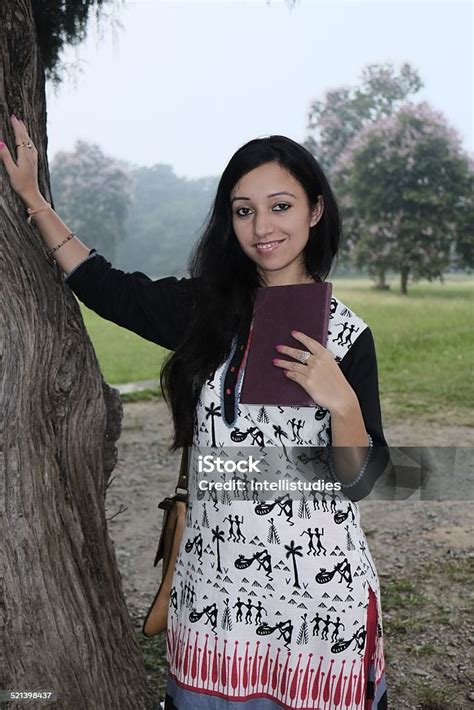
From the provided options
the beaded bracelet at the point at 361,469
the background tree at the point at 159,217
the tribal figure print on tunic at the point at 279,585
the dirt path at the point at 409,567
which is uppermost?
the background tree at the point at 159,217

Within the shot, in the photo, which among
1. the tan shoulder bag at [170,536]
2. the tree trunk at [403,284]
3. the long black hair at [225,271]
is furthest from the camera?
the tree trunk at [403,284]

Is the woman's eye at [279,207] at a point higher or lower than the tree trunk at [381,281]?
lower

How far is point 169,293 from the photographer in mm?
1456

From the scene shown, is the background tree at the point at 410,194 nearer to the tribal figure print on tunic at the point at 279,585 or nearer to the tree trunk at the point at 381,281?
the tree trunk at the point at 381,281

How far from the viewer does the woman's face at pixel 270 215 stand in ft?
4.48

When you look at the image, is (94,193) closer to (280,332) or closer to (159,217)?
(159,217)

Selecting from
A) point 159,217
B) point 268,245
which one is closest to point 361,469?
point 268,245

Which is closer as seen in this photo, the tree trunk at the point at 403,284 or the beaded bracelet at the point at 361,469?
the beaded bracelet at the point at 361,469

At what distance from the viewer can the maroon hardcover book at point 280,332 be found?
1309mm

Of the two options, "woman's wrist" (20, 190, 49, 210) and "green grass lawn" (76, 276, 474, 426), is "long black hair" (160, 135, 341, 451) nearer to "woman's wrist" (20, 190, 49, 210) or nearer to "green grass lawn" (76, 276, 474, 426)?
"woman's wrist" (20, 190, 49, 210)

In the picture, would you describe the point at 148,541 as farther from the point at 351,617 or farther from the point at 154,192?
the point at 154,192

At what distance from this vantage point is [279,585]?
136 centimetres

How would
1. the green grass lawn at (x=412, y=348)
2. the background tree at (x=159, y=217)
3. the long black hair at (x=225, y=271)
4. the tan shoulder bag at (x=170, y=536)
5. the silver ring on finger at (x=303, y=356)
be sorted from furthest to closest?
the background tree at (x=159, y=217) < the green grass lawn at (x=412, y=348) < the tan shoulder bag at (x=170, y=536) < the long black hair at (x=225, y=271) < the silver ring on finger at (x=303, y=356)

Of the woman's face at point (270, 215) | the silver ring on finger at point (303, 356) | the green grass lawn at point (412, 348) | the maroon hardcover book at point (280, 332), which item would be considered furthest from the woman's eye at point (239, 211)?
the green grass lawn at point (412, 348)
